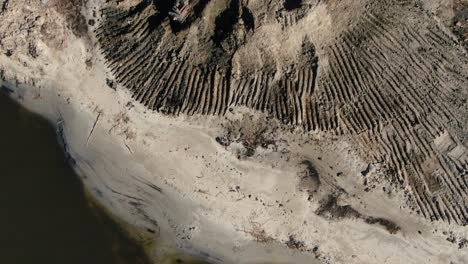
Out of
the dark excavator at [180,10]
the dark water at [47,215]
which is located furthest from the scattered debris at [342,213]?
the dark excavator at [180,10]

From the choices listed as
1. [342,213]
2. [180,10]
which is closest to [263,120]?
[342,213]

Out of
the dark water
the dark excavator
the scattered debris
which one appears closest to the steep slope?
the dark excavator

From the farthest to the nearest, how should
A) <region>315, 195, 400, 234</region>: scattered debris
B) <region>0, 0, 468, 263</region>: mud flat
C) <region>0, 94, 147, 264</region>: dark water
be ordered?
1. <region>0, 94, 147, 264</region>: dark water
2. <region>315, 195, 400, 234</region>: scattered debris
3. <region>0, 0, 468, 263</region>: mud flat

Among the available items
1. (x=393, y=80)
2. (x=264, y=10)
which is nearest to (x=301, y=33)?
(x=264, y=10)

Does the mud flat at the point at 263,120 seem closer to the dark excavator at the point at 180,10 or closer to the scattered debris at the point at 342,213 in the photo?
the scattered debris at the point at 342,213

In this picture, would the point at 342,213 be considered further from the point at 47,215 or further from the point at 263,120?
the point at 47,215

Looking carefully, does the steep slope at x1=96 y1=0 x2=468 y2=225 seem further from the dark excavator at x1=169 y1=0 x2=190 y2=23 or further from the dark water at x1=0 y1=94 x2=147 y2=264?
the dark water at x1=0 y1=94 x2=147 y2=264

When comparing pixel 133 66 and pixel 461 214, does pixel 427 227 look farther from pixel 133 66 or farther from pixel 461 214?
pixel 133 66
